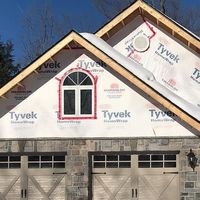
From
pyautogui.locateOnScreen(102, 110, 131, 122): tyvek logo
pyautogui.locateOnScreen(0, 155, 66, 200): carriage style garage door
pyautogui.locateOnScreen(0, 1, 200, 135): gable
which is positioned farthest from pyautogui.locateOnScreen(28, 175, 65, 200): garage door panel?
pyautogui.locateOnScreen(0, 1, 200, 135): gable

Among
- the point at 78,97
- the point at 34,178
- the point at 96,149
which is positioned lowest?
the point at 34,178

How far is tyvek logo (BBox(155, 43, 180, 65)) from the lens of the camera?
17156 millimetres

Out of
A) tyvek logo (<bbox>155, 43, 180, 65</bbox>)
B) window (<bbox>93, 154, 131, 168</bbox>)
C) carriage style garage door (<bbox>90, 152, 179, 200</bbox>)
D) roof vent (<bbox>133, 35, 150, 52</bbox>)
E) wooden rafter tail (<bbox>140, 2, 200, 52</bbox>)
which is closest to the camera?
carriage style garage door (<bbox>90, 152, 179, 200</bbox>)

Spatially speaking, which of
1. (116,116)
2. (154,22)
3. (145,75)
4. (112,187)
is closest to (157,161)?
(112,187)

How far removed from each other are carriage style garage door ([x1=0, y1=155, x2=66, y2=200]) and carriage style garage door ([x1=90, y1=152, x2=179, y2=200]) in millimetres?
1009

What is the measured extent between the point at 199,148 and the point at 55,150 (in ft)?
13.3

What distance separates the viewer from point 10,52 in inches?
1484

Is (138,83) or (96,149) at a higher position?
(138,83)

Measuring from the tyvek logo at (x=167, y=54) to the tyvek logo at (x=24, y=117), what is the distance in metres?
5.02

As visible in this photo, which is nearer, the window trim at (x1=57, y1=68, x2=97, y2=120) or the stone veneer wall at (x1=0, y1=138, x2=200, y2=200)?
the stone veneer wall at (x1=0, y1=138, x2=200, y2=200)

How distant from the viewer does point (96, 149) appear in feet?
47.7

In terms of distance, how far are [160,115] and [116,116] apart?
1.25m

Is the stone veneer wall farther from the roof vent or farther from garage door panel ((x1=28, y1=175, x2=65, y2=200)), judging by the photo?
the roof vent

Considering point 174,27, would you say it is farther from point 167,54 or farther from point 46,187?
point 46,187
